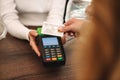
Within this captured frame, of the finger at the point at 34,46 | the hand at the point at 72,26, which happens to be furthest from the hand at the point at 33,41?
the hand at the point at 72,26

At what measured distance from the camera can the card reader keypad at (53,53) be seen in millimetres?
872

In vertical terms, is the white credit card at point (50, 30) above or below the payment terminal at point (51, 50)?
above

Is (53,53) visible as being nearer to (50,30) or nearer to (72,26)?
(50,30)

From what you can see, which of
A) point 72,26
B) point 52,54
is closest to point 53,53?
point 52,54

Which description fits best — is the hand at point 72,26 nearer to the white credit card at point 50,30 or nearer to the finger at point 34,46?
the white credit card at point 50,30

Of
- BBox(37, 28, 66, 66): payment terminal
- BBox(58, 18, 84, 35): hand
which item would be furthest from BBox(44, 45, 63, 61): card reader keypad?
BBox(58, 18, 84, 35): hand

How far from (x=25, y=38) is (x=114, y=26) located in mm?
828

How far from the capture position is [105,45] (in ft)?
0.89

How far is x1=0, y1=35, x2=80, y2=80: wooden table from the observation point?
0.84 m

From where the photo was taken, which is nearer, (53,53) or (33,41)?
(53,53)

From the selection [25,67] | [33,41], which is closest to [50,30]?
[33,41]

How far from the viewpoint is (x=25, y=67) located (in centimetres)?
89

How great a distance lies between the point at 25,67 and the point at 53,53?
120mm

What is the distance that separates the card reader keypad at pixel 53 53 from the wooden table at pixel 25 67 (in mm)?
43
